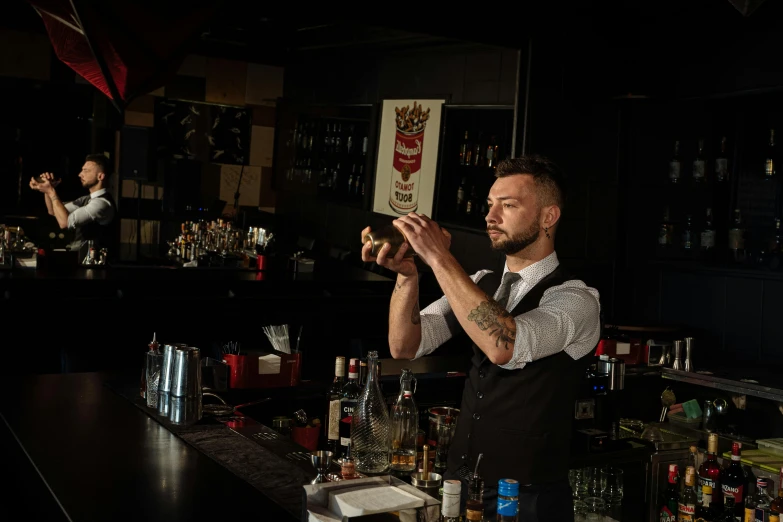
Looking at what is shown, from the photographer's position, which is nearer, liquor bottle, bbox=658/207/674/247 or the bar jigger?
the bar jigger

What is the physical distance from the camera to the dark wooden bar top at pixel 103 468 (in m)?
1.94

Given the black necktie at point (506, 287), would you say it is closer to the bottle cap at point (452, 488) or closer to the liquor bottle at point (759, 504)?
the bottle cap at point (452, 488)

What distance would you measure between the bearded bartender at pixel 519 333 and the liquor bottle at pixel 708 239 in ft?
14.6

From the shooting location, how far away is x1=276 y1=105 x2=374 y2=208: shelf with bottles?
9.33 metres

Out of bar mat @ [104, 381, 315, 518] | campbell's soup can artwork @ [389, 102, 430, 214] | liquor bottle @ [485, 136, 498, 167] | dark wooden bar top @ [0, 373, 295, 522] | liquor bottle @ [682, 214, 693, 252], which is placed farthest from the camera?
campbell's soup can artwork @ [389, 102, 430, 214]

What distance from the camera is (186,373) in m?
2.59

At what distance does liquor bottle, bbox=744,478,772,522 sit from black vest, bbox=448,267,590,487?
113 centimetres

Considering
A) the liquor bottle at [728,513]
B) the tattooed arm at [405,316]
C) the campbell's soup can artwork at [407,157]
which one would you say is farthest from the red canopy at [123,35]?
the campbell's soup can artwork at [407,157]

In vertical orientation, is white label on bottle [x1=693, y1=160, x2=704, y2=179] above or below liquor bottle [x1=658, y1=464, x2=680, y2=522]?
above

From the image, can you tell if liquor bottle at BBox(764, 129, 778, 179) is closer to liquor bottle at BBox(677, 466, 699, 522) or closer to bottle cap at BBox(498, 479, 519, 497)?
liquor bottle at BBox(677, 466, 699, 522)

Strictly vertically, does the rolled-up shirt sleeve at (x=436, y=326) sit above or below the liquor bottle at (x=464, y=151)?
below

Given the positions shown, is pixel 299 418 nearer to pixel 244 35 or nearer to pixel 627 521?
pixel 627 521

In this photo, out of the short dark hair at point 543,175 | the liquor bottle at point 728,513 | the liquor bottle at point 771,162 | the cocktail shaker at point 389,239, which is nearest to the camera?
the cocktail shaker at point 389,239

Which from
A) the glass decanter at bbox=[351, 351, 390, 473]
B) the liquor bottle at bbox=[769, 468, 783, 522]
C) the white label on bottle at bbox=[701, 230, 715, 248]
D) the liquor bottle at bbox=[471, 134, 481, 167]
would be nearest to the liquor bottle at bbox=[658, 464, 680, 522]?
the liquor bottle at bbox=[769, 468, 783, 522]
